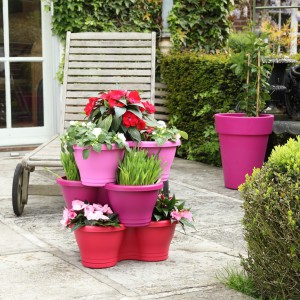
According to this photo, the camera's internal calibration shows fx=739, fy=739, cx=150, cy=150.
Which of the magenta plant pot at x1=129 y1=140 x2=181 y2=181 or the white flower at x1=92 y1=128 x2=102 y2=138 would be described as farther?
the magenta plant pot at x1=129 y1=140 x2=181 y2=181

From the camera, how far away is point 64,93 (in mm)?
Result: 6527

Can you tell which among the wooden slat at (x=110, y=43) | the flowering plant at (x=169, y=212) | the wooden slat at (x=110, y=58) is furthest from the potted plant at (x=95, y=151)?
the wooden slat at (x=110, y=43)

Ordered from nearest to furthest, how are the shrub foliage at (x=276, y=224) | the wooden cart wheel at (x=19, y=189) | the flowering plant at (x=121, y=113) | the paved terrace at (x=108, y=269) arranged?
the shrub foliage at (x=276, y=224)
the paved terrace at (x=108, y=269)
the flowering plant at (x=121, y=113)
the wooden cart wheel at (x=19, y=189)

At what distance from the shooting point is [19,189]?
5.38 m

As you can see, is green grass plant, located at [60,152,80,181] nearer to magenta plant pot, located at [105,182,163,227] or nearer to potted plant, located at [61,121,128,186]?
potted plant, located at [61,121,128,186]

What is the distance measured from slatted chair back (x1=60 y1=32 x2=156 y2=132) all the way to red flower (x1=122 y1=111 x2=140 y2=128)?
2243 millimetres

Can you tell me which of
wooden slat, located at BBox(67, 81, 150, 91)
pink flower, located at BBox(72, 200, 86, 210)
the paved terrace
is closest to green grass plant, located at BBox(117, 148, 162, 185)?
pink flower, located at BBox(72, 200, 86, 210)

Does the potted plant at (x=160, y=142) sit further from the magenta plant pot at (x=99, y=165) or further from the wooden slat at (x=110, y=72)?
the wooden slat at (x=110, y=72)

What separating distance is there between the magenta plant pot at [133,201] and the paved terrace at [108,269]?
28cm

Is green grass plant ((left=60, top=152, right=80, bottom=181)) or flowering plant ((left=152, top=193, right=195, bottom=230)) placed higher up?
green grass plant ((left=60, top=152, right=80, bottom=181))

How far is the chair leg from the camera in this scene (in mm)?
5295

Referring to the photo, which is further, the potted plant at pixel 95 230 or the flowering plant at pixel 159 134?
the flowering plant at pixel 159 134

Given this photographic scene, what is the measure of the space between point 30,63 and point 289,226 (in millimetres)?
5622

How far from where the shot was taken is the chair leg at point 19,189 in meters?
5.30
